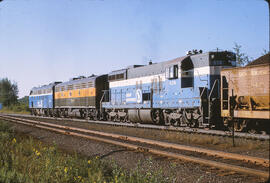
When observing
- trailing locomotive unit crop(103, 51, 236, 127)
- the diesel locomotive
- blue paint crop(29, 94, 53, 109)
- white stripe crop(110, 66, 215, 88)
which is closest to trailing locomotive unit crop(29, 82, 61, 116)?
blue paint crop(29, 94, 53, 109)

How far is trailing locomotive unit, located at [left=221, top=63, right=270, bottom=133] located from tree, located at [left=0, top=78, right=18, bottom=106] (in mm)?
86015

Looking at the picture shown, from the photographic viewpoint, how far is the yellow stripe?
2694 cm

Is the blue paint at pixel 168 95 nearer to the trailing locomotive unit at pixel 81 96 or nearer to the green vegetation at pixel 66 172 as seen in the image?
the trailing locomotive unit at pixel 81 96

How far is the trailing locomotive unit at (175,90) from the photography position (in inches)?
603

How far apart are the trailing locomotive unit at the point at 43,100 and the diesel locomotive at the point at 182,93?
11767 mm

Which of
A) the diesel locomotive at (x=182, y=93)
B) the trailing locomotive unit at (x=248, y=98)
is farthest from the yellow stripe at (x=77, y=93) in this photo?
the trailing locomotive unit at (x=248, y=98)

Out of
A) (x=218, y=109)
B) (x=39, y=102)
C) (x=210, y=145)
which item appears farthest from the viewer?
(x=39, y=102)

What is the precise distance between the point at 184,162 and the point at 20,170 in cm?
422

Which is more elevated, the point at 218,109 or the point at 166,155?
the point at 218,109

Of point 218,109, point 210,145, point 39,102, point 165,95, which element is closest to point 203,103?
point 218,109

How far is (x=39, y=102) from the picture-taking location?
41406 millimetres

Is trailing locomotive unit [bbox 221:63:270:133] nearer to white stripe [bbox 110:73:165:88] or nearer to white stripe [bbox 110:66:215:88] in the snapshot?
white stripe [bbox 110:66:215:88]

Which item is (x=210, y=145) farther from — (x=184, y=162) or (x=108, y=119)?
(x=108, y=119)

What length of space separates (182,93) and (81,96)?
579 inches
